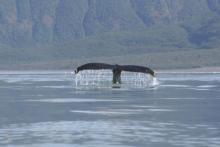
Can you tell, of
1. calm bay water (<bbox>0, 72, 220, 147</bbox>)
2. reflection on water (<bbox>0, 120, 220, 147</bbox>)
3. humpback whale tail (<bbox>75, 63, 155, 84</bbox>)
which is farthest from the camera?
humpback whale tail (<bbox>75, 63, 155, 84</bbox>)

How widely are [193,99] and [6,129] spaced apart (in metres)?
19.1

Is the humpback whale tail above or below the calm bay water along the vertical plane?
above

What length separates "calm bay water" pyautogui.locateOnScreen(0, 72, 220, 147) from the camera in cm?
2944

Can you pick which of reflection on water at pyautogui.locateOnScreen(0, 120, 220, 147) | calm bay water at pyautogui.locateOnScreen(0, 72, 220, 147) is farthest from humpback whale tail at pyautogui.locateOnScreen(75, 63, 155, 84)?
reflection on water at pyautogui.locateOnScreen(0, 120, 220, 147)

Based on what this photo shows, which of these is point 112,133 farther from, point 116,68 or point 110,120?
point 116,68

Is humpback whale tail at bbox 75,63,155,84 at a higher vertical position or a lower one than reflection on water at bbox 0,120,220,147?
higher

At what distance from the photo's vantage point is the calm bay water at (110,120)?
29438 millimetres

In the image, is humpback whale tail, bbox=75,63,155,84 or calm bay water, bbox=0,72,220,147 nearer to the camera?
calm bay water, bbox=0,72,220,147

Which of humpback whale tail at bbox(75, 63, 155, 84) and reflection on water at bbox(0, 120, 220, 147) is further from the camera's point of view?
humpback whale tail at bbox(75, 63, 155, 84)

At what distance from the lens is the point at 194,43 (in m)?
194

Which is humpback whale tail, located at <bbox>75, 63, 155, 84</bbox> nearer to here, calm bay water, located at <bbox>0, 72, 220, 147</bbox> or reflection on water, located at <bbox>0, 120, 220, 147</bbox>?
calm bay water, located at <bbox>0, 72, 220, 147</bbox>

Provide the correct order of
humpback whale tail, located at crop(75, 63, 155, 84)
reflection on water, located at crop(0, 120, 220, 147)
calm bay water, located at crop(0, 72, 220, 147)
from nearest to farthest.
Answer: reflection on water, located at crop(0, 120, 220, 147) → calm bay water, located at crop(0, 72, 220, 147) → humpback whale tail, located at crop(75, 63, 155, 84)

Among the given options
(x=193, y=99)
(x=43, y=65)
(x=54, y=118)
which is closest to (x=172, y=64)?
(x=43, y=65)

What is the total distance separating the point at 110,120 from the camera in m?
36.2
